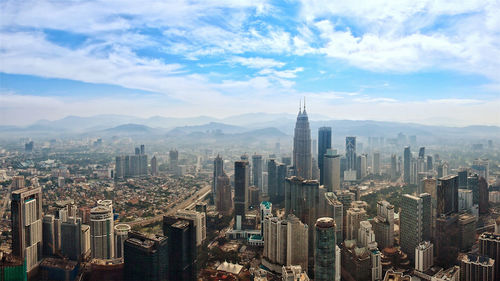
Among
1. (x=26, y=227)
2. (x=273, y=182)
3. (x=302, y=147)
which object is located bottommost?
(x=273, y=182)

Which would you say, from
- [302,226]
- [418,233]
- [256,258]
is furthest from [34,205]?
[418,233]

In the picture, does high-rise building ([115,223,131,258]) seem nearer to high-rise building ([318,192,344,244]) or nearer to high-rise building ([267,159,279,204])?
high-rise building ([318,192,344,244])

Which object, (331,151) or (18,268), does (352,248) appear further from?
(331,151)

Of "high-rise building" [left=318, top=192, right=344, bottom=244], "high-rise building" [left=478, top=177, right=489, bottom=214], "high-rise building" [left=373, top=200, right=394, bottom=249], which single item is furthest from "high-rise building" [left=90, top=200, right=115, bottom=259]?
"high-rise building" [left=478, top=177, right=489, bottom=214]

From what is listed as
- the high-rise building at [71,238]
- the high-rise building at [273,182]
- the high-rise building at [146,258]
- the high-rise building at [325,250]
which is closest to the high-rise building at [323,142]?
the high-rise building at [273,182]

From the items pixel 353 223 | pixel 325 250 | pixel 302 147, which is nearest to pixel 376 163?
pixel 302 147

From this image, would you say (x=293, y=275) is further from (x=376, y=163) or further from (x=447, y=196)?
(x=376, y=163)

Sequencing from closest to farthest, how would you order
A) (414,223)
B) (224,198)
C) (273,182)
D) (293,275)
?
(293,275) → (414,223) → (224,198) → (273,182)
